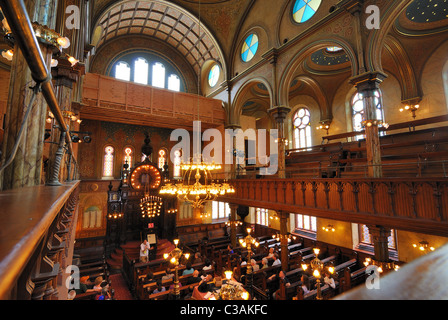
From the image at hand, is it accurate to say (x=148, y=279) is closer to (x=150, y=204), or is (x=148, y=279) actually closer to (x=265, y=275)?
(x=265, y=275)

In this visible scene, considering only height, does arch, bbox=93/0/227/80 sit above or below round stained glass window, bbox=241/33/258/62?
above

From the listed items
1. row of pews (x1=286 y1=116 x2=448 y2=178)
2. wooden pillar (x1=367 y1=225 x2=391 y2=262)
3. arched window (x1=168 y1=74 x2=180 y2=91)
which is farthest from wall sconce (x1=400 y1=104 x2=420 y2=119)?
arched window (x1=168 y1=74 x2=180 y2=91)

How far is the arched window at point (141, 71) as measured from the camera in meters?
17.3

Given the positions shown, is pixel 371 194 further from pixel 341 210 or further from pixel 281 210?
pixel 281 210

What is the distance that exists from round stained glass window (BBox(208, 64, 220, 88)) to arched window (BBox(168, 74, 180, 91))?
8.98 ft

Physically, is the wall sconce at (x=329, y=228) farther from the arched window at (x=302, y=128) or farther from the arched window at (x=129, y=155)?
the arched window at (x=129, y=155)

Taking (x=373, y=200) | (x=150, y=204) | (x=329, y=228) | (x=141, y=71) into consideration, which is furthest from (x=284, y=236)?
(x=141, y=71)

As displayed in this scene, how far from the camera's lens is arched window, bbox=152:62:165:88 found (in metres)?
18.0

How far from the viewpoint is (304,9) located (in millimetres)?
10844

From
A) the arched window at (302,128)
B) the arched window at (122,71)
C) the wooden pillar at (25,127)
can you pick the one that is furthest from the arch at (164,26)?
the wooden pillar at (25,127)

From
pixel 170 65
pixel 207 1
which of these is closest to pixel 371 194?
pixel 207 1

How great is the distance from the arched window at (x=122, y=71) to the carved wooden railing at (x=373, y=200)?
545 inches

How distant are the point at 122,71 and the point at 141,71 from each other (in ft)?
4.69

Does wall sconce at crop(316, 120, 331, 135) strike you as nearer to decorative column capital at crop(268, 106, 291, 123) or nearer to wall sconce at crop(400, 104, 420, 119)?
wall sconce at crop(400, 104, 420, 119)
